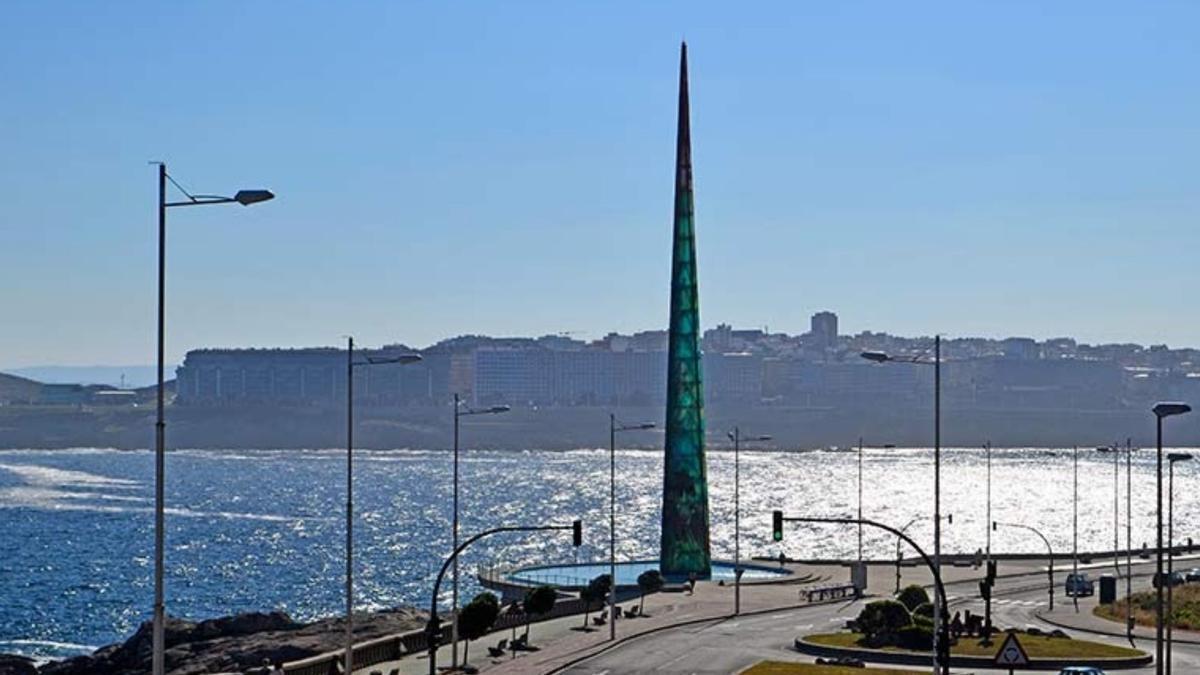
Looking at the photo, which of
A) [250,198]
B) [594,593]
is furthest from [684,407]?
[250,198]

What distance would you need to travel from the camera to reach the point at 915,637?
2441 inches

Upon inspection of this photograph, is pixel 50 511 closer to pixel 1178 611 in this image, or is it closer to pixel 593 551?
pixel 593 551

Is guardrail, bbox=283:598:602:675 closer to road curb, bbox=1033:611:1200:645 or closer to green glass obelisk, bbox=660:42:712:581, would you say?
green glass obelisk, bbox=660:42:712:581

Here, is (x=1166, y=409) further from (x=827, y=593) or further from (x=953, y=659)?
(x=827, y=593)

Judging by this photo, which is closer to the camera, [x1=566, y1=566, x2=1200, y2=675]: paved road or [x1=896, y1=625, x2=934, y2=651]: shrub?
[x1=566, y1=566, x2=1200, y2=675]: paved road

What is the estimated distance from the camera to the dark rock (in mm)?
68125

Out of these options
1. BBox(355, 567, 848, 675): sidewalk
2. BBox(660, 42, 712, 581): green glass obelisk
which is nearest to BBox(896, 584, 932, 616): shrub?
BBox(355, 567, 848, 675): sidewalk

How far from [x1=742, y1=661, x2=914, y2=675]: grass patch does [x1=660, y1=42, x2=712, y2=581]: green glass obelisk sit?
31.1 metres

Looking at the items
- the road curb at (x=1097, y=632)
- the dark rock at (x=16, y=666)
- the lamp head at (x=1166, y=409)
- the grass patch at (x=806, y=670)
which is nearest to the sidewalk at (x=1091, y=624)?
the road curb at (x=1097, y=632)

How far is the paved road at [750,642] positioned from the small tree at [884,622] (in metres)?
2.51

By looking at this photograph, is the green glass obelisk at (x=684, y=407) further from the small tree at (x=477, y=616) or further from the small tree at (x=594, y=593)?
the small tree at (x=477, y=616)

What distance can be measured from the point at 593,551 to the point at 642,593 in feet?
190

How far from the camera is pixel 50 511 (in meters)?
179

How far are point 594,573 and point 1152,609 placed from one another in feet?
92.6
